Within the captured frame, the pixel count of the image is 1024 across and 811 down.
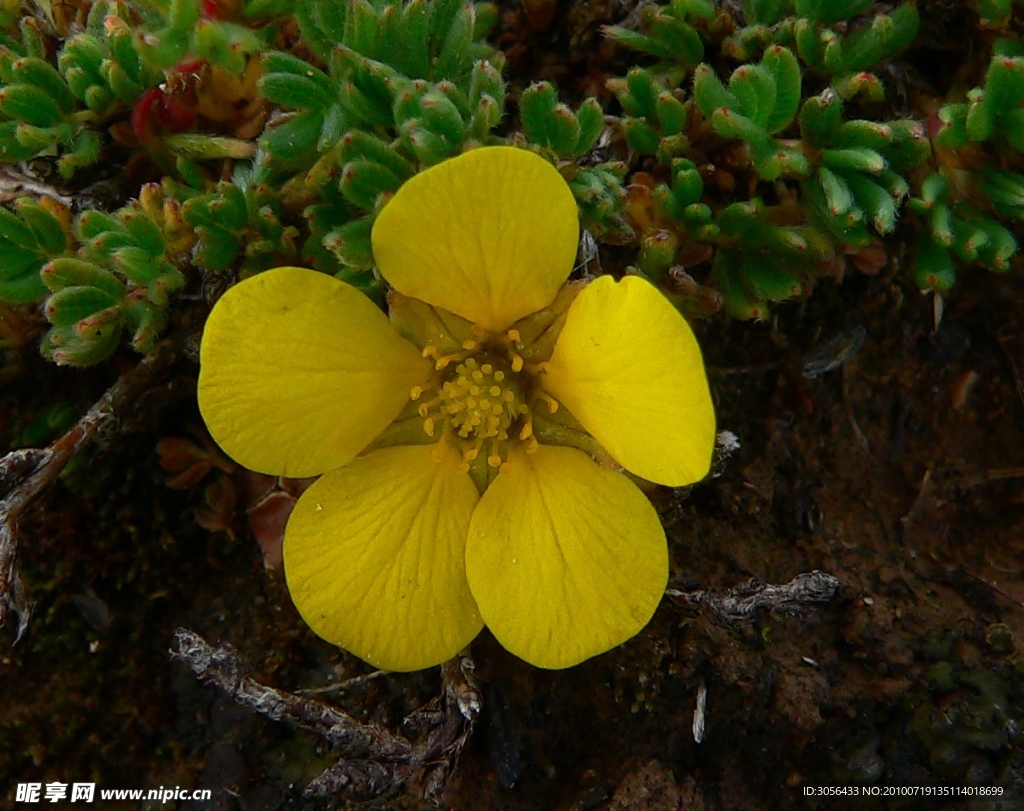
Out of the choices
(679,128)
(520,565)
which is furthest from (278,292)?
(679,128)

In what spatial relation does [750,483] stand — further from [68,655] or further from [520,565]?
[68,655]

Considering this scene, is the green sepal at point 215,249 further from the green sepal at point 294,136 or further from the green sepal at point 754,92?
the green sepal at point 754,92

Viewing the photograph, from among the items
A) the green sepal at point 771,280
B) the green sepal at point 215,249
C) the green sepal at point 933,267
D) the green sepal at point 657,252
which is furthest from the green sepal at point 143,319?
the green sepal at point 933,267

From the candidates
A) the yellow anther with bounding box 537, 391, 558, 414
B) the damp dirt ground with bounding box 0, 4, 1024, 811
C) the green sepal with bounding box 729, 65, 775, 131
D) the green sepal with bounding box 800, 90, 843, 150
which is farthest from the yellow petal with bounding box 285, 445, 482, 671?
the green sepal with bounding box 800, 90, 843, 150

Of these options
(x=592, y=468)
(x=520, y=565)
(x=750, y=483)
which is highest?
(x=592, y=468)

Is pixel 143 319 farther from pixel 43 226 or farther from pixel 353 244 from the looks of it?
pixel 353 244

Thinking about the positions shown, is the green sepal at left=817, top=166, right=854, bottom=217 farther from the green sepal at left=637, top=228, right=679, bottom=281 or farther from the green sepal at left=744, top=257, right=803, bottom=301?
the green sepal at left=637, top=228, right=679, bottom=281
